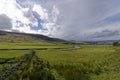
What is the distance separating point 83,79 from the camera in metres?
28.8

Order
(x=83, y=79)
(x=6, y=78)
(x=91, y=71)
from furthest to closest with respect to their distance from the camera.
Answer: (x=91, y=71), (x=83, y=79), (x=6, y=78)

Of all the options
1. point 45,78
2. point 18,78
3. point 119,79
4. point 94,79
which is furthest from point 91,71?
point 18,78

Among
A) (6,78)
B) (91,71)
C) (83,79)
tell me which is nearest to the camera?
(6,78)

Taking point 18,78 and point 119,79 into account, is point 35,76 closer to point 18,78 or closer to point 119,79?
point 18,78

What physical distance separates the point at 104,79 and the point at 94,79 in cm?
160

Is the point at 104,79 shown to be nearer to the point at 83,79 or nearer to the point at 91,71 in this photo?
the point at 83,79

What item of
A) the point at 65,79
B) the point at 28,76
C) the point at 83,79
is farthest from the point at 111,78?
the point at 28,76

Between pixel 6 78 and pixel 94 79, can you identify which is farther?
pixel 94 79

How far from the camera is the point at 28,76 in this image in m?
28.3

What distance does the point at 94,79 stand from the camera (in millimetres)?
30250

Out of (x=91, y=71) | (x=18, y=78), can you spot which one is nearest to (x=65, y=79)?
(x=18, y=78)

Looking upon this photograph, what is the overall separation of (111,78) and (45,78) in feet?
29.8

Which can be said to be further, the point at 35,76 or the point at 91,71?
the point at 91,71

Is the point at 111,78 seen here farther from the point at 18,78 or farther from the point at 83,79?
the point at 18,78
